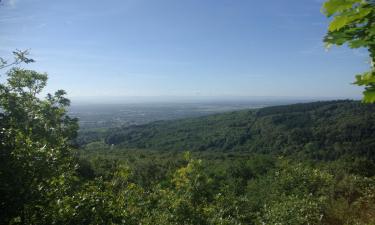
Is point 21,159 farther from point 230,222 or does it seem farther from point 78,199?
point 230,222

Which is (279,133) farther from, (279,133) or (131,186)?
(131,186)

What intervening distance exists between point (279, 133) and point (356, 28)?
113156 millimetres

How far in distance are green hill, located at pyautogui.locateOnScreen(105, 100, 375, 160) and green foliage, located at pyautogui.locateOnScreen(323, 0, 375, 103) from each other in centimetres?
7541

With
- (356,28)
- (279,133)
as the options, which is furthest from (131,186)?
(279,133)

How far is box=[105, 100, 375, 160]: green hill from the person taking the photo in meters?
87.6

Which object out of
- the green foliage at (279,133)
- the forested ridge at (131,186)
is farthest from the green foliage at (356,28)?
the green foliage at (279,133)

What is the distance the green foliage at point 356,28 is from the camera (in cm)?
152

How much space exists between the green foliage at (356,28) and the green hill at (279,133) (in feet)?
247

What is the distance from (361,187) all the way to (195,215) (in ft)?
35.1

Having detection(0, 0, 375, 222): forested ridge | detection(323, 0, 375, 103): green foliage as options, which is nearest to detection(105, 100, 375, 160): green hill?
detection(0, 0, 375, 222): forested ridge

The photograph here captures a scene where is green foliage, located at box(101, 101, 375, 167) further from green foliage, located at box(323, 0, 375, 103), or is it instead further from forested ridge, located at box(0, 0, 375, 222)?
green foliage, located at box(323, 0, 375, 103)

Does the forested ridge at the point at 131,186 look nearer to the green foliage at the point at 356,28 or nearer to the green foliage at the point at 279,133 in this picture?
the green foliage at the point at 356,28

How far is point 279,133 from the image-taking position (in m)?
110

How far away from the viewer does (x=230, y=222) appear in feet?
28.1
